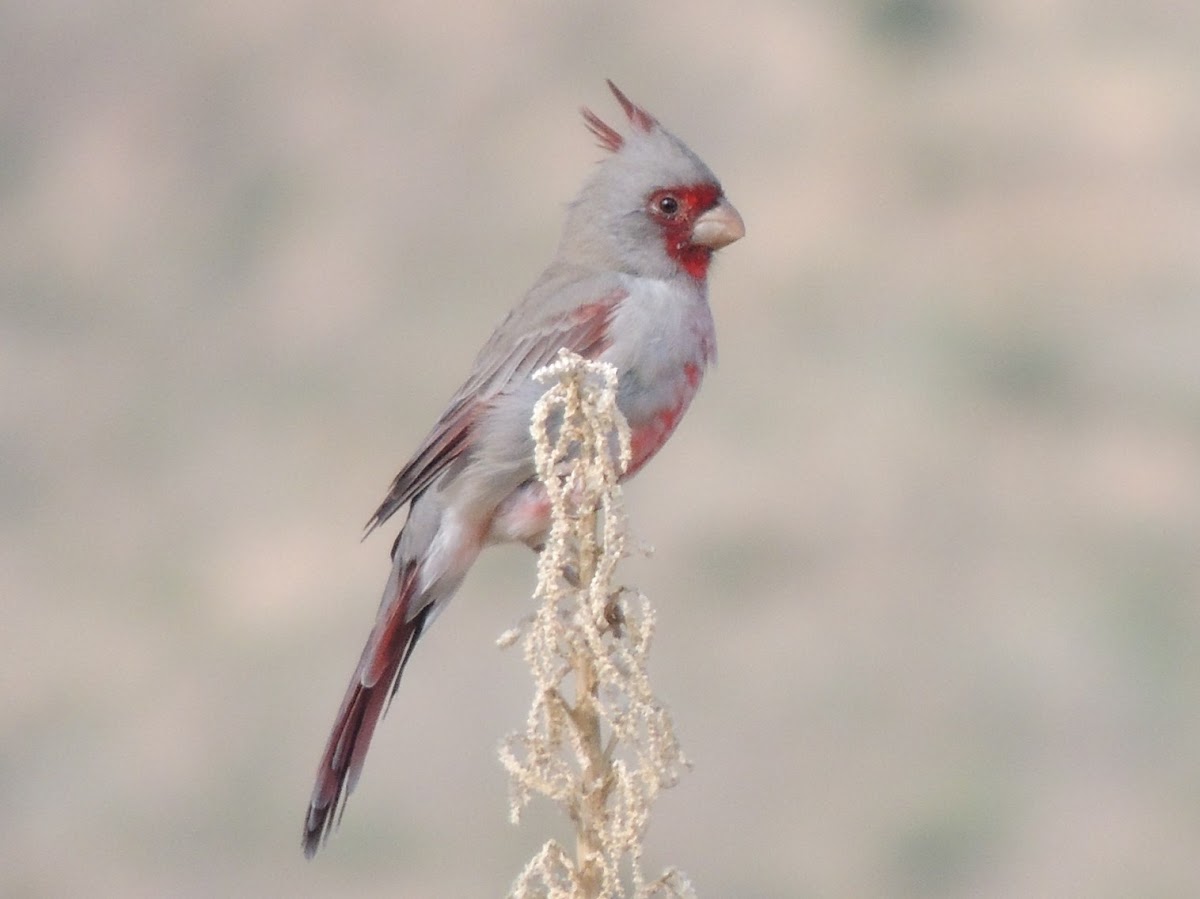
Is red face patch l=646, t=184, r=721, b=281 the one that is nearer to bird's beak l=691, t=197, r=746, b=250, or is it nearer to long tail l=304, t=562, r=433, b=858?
bird's beak l=691, t=197, r=746, b=250

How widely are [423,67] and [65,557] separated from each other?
5.51m

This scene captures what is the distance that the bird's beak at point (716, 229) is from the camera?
424 centimetres

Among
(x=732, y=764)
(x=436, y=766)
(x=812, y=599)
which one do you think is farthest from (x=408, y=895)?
(x=812, y=599)

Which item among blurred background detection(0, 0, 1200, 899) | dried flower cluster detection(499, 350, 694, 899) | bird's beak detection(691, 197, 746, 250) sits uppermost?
blurred background detection(0, 0, 1200, 899)

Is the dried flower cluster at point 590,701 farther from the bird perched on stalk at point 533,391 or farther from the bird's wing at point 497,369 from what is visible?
the bird's wing at point 497,369

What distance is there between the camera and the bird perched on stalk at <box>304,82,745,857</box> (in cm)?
380

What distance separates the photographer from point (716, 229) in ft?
13.9

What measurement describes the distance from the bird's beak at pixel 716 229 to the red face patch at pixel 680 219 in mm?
11

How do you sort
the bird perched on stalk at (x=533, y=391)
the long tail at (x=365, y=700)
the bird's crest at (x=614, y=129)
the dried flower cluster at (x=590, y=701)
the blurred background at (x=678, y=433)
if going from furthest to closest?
the blurred background at (x=678, y=433) → the bird's crest at (x=614, y=129) → the bird perched on stalk at (x=533, y=391) → the long tail at (x=365, y=700) → the dried flower cluster at (x=590, y=701)

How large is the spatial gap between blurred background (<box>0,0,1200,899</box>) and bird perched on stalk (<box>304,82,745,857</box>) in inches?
167

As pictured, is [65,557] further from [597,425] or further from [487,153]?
[597,425]

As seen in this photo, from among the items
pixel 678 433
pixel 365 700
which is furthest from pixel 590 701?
pixel 678 433

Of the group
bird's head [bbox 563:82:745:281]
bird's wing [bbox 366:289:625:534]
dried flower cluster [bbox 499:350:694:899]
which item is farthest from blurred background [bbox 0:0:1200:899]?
dried flower cluster [bbox 499:350:694:899]

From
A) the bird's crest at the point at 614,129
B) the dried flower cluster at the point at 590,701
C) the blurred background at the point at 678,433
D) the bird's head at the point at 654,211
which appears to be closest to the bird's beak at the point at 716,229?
the bird's head at the point at 654,211
